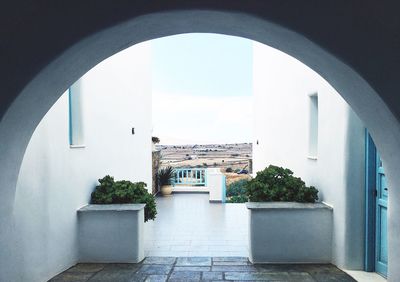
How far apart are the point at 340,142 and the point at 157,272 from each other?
297cm

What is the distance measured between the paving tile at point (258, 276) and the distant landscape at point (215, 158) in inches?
398

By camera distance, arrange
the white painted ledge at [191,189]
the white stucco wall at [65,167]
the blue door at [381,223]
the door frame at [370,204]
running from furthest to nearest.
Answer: the white painted ledge at [191,189], the door frame at [370,204], the blue door at [381,223], the white stucco wall at [65,167]

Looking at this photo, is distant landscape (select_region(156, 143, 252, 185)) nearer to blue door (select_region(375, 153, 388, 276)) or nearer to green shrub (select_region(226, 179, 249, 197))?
green shrub (select_region(226, 179, 249, 197))

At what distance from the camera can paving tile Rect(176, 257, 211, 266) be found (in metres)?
5.09

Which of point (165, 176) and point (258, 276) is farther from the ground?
point (165, 176)

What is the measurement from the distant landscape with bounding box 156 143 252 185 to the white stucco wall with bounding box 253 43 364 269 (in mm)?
7051

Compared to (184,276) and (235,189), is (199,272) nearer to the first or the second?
(184,276)

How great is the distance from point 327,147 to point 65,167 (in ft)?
12.2

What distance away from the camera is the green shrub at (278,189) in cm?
552

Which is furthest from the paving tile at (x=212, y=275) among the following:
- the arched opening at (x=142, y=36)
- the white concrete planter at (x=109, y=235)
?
the arched opening at (x=142, y=36)

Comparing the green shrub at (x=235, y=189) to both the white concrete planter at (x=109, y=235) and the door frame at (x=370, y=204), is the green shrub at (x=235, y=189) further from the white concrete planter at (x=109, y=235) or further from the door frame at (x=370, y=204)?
the door frame at (x=370, y=204)

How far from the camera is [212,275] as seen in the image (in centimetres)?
465

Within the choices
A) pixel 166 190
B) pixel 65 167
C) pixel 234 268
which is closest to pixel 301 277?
pixel 234 268

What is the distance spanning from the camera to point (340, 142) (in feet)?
16.1
